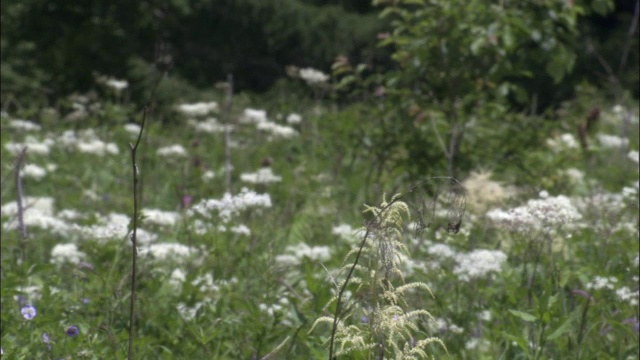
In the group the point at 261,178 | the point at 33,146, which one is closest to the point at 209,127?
the point at 33,146

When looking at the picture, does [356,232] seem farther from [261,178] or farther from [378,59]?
[378,59]

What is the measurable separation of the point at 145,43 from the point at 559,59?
10.1 m

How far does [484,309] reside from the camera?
390 cm

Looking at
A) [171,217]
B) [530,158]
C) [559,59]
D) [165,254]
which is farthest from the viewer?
[530,158]

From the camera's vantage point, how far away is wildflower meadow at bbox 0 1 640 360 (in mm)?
3020

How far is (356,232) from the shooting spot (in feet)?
6.88

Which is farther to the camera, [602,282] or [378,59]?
[378,59]

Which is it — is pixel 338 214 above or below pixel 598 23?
above

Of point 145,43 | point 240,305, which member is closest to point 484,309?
point 240,305

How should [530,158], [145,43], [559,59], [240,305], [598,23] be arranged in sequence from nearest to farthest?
[240,305] < [559,59] < [530,158] < [145,43] < [598,23]

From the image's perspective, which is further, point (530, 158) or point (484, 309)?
point (530, 158)

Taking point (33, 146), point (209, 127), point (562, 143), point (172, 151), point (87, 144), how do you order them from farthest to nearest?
point (209, 127), point (87, 144), point (172, 151), point (33, 146), point (562, 143)

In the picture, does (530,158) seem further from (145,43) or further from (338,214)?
(145,43)

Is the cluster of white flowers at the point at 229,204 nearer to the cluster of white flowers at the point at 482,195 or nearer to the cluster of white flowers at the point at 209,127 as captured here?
the cluster of white flowers at the point at 482,195
